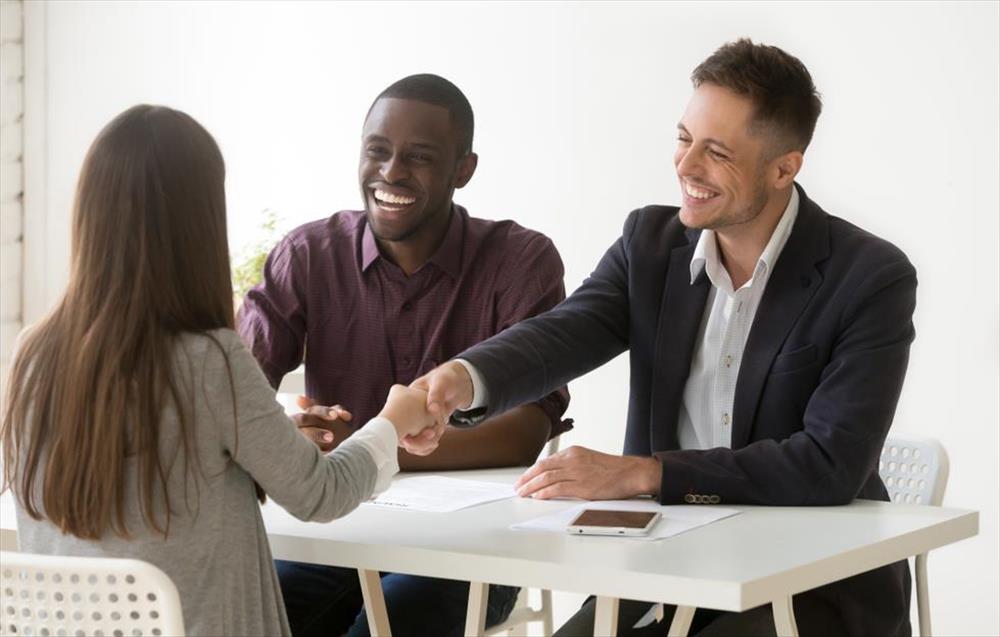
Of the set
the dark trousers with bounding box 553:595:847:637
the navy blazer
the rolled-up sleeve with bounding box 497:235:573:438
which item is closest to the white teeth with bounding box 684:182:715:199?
the navy blazer

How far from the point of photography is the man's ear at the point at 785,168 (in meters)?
2.57

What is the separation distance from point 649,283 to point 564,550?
2.83ft

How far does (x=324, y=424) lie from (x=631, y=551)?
36.1 inches

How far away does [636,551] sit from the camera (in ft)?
6.16

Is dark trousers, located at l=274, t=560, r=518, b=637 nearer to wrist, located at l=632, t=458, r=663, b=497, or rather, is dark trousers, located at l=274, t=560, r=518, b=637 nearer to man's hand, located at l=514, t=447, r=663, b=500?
man's hand, located at l=514, t=447, r=663, b=500

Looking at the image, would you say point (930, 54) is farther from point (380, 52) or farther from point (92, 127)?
point (92, 127)

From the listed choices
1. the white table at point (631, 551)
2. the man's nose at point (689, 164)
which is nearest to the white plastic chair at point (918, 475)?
the white table at point (631, 551)

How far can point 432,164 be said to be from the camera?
2.97 meters

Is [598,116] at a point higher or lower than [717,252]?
higher

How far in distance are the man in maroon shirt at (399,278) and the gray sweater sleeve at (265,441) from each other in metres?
1.00

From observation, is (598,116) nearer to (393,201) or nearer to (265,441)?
(393,201)

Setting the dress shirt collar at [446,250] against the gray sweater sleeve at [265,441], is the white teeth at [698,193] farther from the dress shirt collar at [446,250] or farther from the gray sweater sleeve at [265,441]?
the gray sweater sleeve at [265,441]

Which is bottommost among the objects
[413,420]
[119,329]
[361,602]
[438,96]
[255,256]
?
[361,602]

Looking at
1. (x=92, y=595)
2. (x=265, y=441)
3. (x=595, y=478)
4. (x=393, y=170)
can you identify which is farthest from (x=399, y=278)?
(x=92, y=595)
